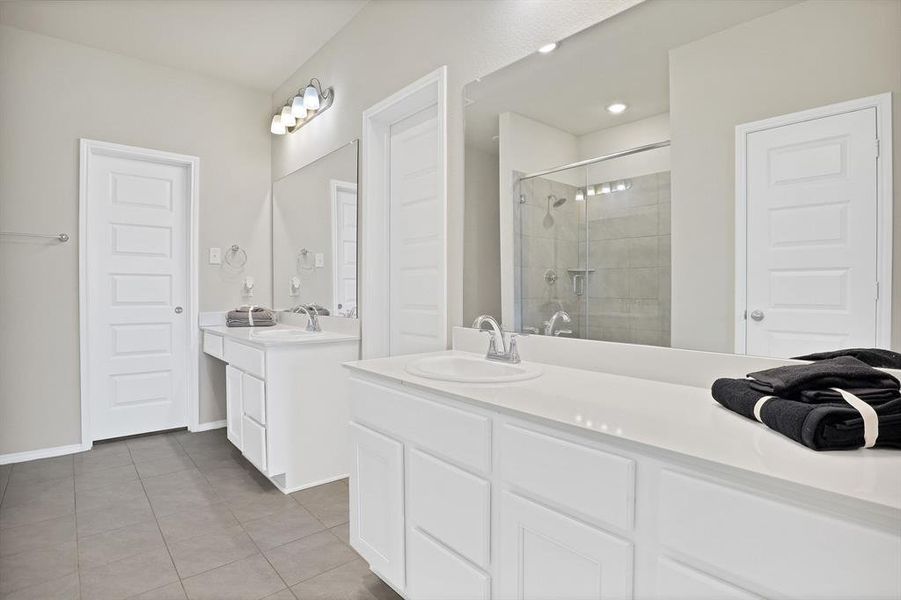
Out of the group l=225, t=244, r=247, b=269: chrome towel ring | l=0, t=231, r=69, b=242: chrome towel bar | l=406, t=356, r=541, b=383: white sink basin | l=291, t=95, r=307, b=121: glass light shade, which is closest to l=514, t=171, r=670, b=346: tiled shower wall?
l=406, t=356, r=541, b=383: white sink basin

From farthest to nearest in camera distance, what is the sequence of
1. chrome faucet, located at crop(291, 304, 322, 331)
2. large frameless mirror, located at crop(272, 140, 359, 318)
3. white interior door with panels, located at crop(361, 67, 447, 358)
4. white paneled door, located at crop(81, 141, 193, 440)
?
1. white paneled door, located at crop(81, 141, 193, 440)
2. chrome faucet, located at crop(291, 304, 322, 331)
3. large frameless mirror, located at crop(272, 140, 359, 318)
4. white interior door with panels, located at crop(361, 67, 447, 358)

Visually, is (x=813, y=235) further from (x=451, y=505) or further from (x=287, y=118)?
(x=287, y=118)

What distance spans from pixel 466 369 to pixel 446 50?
4.70ft

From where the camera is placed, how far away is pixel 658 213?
4.68 ft

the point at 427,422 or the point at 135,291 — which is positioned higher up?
the point at 135,291

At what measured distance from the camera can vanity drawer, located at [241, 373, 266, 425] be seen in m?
2.43

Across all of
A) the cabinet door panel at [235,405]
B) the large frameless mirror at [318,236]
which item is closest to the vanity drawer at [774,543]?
the large frameless mirror at [318,236]

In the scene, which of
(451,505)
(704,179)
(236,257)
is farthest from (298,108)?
(451,505)

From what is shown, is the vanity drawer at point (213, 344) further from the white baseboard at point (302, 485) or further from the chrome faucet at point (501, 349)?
the chrome faucet at point (501, 349)

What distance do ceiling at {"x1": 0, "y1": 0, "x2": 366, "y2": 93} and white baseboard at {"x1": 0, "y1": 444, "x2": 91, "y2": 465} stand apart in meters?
2.63

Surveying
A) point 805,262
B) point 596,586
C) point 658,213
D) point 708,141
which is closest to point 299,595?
point 596,586

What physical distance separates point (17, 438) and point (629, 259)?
3.70m

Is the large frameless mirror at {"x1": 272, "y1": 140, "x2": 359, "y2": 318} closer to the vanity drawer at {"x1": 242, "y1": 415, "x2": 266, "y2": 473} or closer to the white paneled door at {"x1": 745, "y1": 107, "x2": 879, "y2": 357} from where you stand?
the vanity drawer at {"x1": 242, "y1": 415, "x2": 266, "y2": 473}

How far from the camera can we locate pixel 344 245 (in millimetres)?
2904
